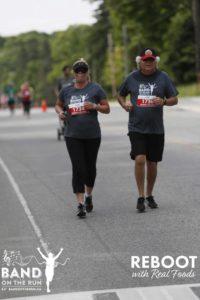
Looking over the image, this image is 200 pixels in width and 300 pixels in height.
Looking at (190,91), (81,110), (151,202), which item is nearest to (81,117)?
(81,110)

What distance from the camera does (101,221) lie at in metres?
10.9

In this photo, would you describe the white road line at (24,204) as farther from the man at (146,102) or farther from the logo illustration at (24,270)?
the man at (146,102)

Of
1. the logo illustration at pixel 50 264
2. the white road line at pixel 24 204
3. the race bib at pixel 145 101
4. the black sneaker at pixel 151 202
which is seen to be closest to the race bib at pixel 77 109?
the race bib at pixel 145 101

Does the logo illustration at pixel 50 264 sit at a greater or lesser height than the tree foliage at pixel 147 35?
greater

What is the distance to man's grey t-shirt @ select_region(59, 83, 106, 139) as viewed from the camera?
11.1 meters

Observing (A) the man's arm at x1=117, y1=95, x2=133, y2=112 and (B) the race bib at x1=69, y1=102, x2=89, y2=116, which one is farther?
(A) the man's arm at x1=117, y1=95, x2=133, y2=112

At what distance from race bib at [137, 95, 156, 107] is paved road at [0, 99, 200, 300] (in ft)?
4.08

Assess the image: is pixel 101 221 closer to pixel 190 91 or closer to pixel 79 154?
pixel 79 154

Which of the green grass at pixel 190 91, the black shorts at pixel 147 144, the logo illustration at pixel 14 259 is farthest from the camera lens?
the green grass at pixel 190 91

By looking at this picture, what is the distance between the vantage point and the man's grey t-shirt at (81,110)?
1107cm

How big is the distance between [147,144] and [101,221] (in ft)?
3.84

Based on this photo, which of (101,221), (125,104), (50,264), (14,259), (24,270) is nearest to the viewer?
(24,270)

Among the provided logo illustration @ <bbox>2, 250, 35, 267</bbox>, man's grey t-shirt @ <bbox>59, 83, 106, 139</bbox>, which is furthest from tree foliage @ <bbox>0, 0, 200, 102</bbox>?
logo illustration @ <bbox>2, 250, 35, 267</bbox>

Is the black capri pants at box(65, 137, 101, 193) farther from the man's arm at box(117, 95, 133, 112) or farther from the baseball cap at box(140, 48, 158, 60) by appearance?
the baseball cap at box(140, 48, 158, 60)
